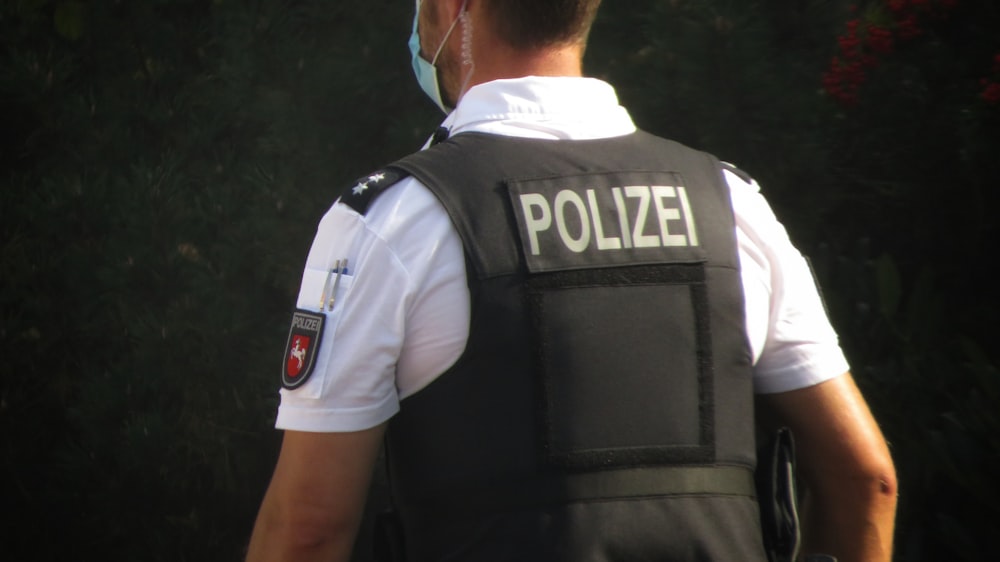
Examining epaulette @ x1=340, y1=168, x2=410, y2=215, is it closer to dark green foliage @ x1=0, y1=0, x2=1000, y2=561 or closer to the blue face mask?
the blue face mask

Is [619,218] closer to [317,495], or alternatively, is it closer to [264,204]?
[317,495]

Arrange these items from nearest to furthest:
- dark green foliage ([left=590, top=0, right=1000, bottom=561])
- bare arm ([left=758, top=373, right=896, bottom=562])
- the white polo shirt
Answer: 1. the white polo shirt
2. bare arm ([left=758, top=373, right=896, bottom=562])
3. dark green foliage ([left=590, top=0, right=1000, bottom=561])

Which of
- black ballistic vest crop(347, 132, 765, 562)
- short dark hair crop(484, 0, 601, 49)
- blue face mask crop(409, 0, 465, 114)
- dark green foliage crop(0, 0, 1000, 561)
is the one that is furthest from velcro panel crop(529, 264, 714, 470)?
dark green foliage crop(0, 0, 1000, 561)

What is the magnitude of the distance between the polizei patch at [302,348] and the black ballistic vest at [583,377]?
13 cm

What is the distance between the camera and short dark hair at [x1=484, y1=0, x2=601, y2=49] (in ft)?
5.50

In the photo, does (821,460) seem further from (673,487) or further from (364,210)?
(364,210)

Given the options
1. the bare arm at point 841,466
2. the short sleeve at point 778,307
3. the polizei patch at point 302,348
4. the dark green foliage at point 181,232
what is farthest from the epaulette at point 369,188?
the dark green foliage at point 181,232

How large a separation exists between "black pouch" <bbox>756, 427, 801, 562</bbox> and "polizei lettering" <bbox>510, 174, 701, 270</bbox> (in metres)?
0.30

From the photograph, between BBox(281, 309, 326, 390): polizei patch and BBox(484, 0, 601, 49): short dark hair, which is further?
BBox(484, 0, 601, 49): short dark hair

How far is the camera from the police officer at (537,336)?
1525mm

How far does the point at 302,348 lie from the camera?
5.08ft

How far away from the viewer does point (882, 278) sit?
3.04 metres

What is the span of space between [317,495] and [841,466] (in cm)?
72

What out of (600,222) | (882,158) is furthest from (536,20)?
(882,158)
